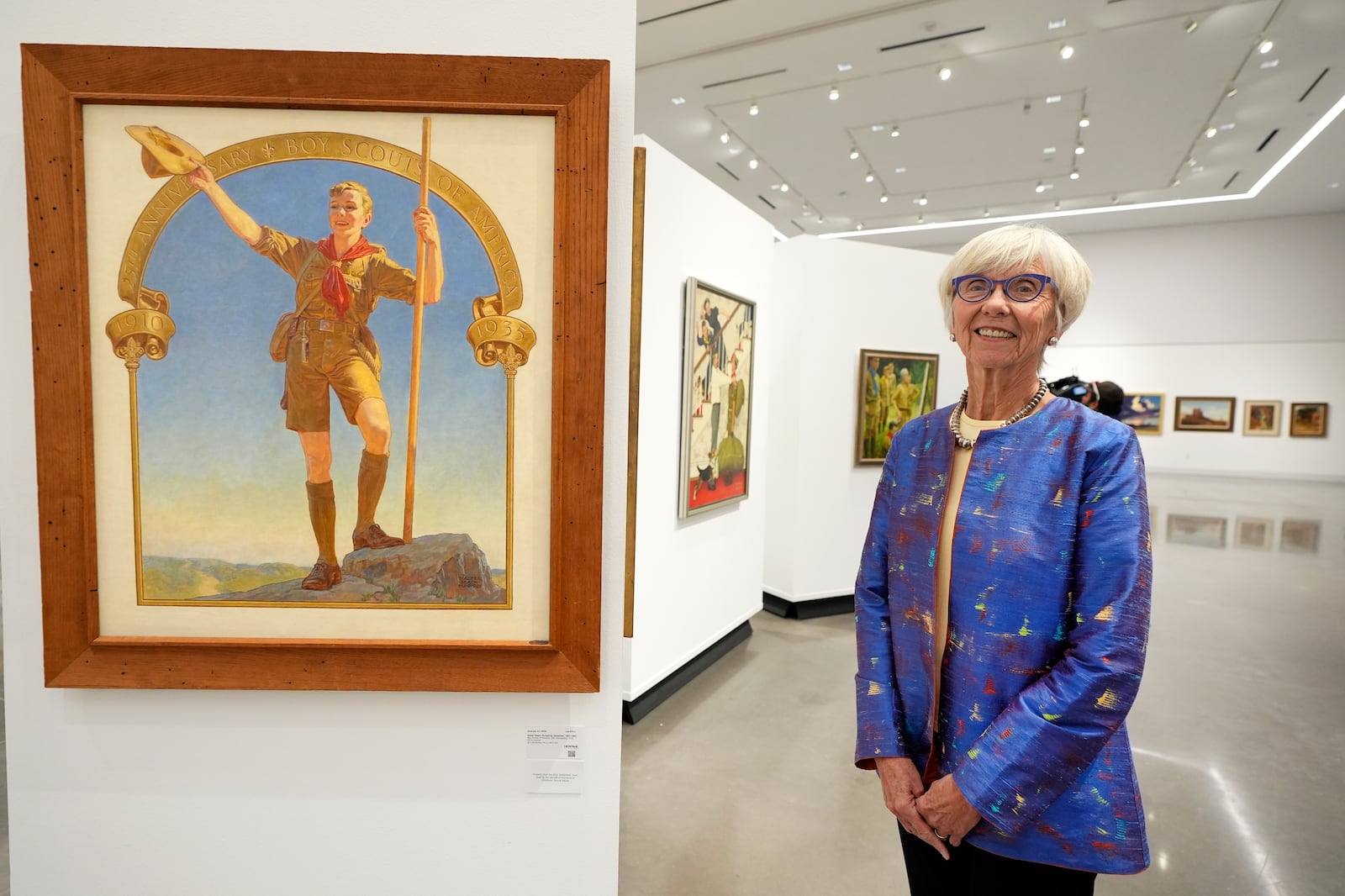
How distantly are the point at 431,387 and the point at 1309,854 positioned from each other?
14.9ft

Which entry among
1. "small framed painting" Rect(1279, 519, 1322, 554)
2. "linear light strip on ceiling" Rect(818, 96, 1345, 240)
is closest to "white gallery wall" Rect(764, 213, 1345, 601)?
"linear light strip on ceiling" Rect(818, 96, 1345, 240)

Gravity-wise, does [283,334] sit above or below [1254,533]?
above

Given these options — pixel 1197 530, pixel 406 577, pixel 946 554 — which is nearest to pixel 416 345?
pixel 406 577

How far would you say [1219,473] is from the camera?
18.1m

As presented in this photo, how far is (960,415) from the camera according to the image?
5.26 feet

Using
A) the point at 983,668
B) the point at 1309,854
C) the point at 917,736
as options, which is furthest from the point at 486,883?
the point at 1309,854

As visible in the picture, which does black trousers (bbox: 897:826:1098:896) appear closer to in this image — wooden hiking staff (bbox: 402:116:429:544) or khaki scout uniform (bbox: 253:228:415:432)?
wooden hiking staff (bbox: 402:116:429:544)

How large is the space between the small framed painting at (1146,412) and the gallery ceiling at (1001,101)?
476 cm

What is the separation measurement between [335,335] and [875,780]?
370 cm

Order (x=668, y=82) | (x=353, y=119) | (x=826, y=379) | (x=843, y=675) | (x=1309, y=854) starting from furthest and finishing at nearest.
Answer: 1. (x=668, y=82)
2. (x=826, y=379)
3. (x=843, y=675)
4. (x=1309, y=854)
5. (x=353, y=119)

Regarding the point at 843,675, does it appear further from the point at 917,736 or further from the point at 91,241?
the point at 91,241

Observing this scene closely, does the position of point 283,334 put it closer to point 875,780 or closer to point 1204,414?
point 875,780

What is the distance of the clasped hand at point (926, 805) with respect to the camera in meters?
1.40

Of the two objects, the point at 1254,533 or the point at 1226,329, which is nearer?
the point at 1254,533
